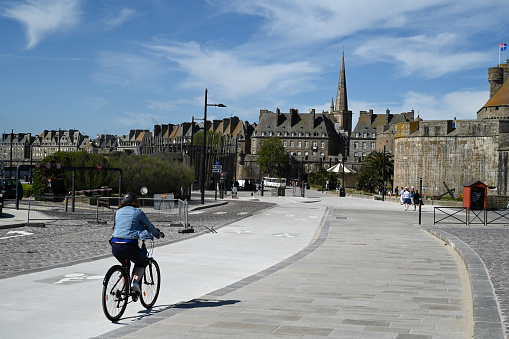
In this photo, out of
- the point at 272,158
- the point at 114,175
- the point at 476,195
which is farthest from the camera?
the point at 272,158

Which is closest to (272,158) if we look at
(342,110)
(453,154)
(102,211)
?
(342,110)

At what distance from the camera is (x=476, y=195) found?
36531 millimetres

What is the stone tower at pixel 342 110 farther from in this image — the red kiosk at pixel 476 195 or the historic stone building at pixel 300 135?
the red kiosk at pixel 476 195

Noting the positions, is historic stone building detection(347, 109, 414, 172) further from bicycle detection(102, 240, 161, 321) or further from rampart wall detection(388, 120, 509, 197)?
bicycle detection(102, 240, 161, 321)

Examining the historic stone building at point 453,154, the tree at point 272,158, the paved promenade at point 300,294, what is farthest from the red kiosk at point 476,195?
the tree at point 272,158

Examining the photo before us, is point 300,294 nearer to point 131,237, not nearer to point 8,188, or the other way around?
point 131,237

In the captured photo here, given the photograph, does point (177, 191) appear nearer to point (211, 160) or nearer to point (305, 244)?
point (211, 160)

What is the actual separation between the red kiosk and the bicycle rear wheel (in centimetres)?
3267

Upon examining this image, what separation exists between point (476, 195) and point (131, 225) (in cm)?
3313

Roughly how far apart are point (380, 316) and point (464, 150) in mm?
56041

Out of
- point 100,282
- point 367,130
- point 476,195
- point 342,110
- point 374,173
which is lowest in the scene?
point 100,282

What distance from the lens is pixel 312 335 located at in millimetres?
5980

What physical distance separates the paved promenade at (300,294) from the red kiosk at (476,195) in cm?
2181

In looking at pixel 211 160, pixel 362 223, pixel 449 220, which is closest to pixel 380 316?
pixel 362 223
